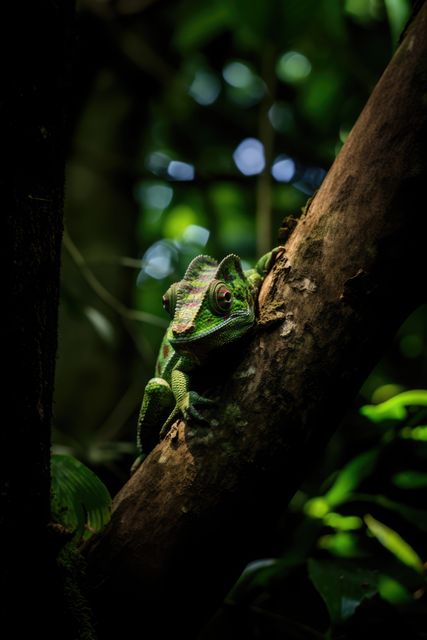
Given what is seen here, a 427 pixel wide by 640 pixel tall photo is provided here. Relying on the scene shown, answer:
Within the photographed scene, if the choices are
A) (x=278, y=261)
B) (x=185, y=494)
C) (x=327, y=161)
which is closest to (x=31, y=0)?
(x=278, y=261)

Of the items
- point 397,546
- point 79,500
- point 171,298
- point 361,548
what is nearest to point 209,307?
point 171,298

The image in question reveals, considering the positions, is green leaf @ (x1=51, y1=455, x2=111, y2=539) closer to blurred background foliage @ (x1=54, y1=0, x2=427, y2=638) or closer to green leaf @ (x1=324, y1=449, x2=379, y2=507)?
blurred background foliage @ (x1=54, y1=0, x2=427, y2=638)

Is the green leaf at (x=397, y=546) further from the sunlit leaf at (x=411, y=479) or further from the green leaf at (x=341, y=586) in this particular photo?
the green leaf at (x=341, y=586)

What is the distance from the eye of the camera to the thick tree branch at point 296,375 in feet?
5.01

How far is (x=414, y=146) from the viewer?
1491 mm

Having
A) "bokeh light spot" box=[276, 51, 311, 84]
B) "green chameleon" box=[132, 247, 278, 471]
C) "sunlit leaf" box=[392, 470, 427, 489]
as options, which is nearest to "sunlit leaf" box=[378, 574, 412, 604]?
"sunlit leaf" box=[392, 470, 427, 489]

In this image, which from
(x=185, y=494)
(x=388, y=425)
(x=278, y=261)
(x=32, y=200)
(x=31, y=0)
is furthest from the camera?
(x=388, y=425)

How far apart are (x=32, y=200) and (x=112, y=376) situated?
10.7ft

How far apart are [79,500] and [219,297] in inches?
31.8

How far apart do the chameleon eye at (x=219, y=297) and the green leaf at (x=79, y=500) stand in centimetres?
69

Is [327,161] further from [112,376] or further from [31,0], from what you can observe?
[31,0]

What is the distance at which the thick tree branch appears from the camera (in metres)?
1.53

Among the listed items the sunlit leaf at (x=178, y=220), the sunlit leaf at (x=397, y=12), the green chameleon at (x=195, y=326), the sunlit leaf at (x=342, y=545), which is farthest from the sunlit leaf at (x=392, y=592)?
the sunlit leaf at (x=178, y=220)

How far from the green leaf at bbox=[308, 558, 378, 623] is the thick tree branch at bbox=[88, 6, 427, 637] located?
1.40 ft
